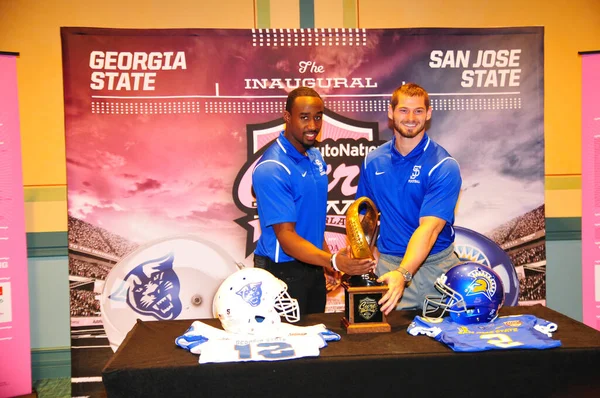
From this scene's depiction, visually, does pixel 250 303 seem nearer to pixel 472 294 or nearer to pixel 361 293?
pixel 361 293

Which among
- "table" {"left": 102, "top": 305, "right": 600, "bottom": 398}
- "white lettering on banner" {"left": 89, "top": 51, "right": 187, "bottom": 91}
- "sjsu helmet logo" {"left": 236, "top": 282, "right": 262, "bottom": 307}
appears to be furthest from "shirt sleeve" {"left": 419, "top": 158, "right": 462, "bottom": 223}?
"white lettering on banner" {"left": 89, "top": 51, "right": 187, "bottom": 91}

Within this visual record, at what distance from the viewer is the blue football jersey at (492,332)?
6.75 feet

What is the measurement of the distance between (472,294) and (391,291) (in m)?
0.33

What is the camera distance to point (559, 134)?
14.9ft

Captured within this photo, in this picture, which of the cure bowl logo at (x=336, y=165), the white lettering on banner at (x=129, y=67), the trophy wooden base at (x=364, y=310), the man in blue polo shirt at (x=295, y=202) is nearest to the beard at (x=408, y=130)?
the man in blue polo shirt at (x=295, y=202)

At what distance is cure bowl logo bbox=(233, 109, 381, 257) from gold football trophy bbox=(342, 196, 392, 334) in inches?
76.1

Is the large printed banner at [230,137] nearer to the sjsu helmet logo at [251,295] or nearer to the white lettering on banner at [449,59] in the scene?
the white lettering on banner at [449,59]

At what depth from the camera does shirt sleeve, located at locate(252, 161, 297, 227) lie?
8.96 ft

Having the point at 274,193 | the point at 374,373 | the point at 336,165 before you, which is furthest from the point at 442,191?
the point at 336,165

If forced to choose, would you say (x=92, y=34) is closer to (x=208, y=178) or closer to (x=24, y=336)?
(x=208, y=178)

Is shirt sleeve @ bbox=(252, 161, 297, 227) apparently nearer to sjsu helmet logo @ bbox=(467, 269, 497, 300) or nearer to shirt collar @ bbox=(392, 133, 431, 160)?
shirt collar @ bbox=(392, 133, 431, 160)

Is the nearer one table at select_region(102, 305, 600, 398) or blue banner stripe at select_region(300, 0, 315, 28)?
table at select_region(102, 305, 600, 398)

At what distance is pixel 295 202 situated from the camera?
288 centimetres

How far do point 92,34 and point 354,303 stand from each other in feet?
9.74
